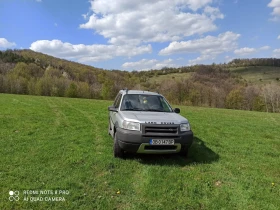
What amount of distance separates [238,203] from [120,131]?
299 centimetres

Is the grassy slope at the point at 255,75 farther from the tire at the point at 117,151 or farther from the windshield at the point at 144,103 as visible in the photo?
the tire at the point at 117,151

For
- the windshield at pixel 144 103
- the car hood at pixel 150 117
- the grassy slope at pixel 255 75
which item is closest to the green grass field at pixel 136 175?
the car hood at pixel 150 117

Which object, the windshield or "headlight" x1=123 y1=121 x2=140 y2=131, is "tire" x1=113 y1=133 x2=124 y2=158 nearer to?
"headlight" x1=123 y1=121 x2=140 y2=131

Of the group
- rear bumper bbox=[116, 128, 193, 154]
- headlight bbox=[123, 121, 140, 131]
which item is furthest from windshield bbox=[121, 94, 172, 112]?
rear bumper bbox=[116, 128, 193, 154]

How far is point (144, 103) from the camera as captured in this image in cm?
705

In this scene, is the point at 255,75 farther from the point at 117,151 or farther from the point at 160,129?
the point at 117,151

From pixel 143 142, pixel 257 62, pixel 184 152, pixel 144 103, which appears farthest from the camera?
pixel 257 62

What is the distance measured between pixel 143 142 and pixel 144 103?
1.86 m

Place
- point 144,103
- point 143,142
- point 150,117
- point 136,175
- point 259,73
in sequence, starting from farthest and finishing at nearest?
point 259,73 < point 144,103 < point 150,117 < point 143,142 < point 136,175

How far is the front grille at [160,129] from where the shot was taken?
5.53 m

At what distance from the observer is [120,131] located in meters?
5.70

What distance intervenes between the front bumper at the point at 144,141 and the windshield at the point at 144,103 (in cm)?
124

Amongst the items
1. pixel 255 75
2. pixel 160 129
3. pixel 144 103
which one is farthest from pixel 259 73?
pixel 160 129

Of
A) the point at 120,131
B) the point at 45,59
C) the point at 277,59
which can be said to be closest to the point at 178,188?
the point at 120,131
